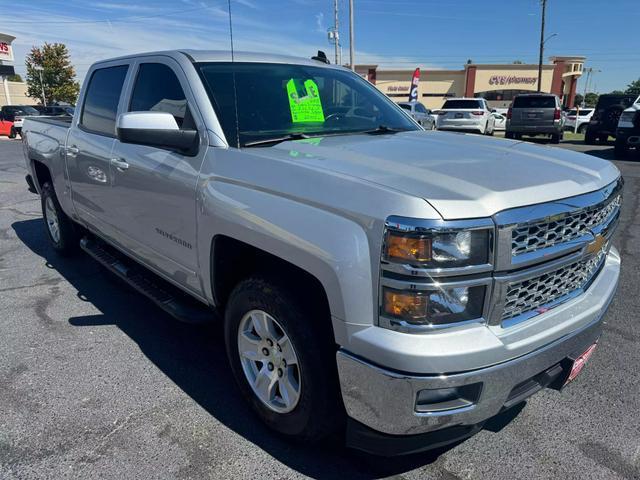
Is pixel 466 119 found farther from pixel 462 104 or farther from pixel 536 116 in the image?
pixel 536 116

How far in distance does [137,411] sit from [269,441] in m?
0.81

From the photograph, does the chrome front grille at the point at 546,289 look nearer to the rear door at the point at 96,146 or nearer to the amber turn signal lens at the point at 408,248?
the amber turn signal lens at the point at 408,248

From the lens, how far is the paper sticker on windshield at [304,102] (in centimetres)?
305

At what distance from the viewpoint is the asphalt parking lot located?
2311 millimetres

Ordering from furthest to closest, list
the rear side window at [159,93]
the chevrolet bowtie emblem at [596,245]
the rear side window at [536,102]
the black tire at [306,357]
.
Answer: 1. the rear side window at [536,102]
2. the rear side window at [159,93]
3. the chevrolet bowtie emblem at [596,245]
4. the black tire at [306,357]

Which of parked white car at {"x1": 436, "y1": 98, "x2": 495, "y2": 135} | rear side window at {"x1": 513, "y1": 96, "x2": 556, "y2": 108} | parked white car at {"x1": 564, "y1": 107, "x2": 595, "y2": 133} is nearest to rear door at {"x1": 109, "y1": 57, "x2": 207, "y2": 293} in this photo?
parked white car at {"x1": 436, "y1": 98, "x2": 495, "y2": 135}

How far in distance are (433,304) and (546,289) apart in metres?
0.62

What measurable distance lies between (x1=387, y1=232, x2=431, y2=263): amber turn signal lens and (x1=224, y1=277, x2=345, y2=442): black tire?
53 cm

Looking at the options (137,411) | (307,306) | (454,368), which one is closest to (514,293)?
(454,368)

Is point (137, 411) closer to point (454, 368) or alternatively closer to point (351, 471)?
point (351, 471)

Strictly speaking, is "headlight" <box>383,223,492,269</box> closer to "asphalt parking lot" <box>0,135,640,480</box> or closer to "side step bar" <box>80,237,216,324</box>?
"asphalt parking lot" <box>0,135,640,480</box>

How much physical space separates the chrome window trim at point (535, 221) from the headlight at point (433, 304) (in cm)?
15

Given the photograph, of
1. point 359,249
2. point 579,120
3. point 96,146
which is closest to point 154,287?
point 96,146

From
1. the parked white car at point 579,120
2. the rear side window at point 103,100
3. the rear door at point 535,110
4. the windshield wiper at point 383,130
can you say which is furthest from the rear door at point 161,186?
the parked white car at point 579,120
